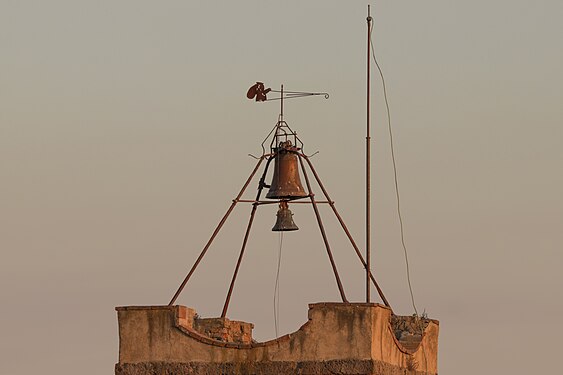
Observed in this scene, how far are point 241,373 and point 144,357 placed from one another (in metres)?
1.77

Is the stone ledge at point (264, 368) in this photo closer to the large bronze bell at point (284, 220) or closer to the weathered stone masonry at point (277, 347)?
the weathered stone masonry at point (277, 347)

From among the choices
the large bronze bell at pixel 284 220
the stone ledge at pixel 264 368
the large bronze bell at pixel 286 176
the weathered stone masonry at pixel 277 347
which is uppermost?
the large bronze bell at pixel 286 176

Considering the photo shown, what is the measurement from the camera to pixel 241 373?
35812 millimetres

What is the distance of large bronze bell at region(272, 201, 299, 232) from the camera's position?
3775cm

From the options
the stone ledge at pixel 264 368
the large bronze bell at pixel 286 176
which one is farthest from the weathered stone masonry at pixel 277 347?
the large bronze bell at pixel 286 176

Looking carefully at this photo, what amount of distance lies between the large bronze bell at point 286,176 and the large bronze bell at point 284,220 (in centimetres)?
36

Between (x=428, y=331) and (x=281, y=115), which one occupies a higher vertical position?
(x=281, y=115)

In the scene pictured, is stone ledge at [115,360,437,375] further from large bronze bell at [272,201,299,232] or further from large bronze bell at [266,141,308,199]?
large bronze bell at [266,141,308,199]

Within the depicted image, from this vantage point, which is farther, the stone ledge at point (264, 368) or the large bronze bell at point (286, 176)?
the large bronze bell at point (286, 176)

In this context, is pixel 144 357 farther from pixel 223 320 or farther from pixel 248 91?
pixel 248 91

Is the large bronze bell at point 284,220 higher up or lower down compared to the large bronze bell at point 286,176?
lower down

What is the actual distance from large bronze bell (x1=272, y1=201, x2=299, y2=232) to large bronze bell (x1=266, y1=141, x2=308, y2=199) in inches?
14.1

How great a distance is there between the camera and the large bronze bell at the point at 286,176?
37.5m

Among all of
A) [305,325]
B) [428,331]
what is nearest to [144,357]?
[305,325]
